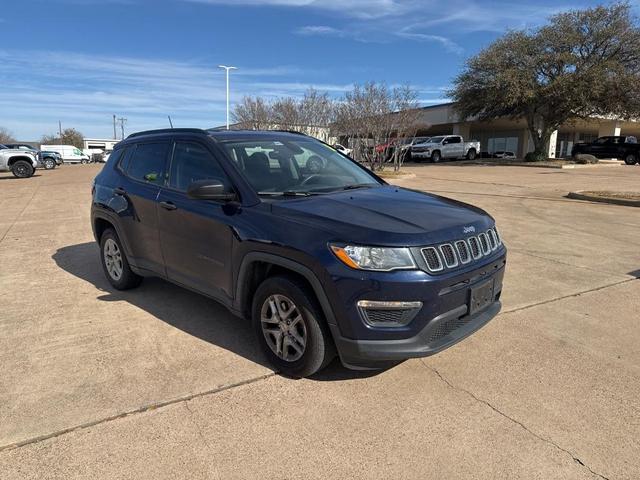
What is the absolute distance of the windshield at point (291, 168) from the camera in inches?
150

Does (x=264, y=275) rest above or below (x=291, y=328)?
above

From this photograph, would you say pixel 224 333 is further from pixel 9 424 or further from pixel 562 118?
pixel 562 118

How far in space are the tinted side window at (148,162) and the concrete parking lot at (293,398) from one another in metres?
1.27

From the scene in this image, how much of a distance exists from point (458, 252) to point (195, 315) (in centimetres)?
260

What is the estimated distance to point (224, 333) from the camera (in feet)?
13.7

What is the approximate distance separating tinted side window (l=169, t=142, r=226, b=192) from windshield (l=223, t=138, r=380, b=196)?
183 millimetres

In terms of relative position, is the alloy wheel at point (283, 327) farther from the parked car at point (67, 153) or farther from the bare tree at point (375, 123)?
the parked car at point (67, 153)

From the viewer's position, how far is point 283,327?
3.40 m

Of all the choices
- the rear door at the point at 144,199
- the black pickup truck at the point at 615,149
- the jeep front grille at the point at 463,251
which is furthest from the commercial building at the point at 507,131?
the jeep front grille at the point at 463,251

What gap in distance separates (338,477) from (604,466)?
140cm

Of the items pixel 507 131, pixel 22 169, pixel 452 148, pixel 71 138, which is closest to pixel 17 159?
pixel 22 169

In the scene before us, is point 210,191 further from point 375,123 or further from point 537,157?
point 537,157

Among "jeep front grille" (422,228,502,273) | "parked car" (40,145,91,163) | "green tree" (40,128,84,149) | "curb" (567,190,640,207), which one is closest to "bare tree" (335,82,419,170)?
"curb" (567,190,640,207)

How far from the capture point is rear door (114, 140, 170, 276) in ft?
14.9
